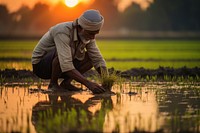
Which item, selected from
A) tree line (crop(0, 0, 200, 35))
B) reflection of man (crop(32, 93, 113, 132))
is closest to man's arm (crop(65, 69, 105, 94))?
reflection of man (crop(32, 93, 113, 132))

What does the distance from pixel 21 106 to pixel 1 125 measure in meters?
1.42

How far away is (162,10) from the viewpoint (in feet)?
302

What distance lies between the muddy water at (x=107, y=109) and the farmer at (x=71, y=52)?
0.28m

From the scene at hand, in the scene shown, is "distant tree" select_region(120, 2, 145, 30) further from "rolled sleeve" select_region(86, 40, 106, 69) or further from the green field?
"rolled sleeve" select_region(86, 40, 106, 69)

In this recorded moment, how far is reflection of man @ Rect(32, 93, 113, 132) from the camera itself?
536 centimetres

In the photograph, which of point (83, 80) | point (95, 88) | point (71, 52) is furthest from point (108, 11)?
point (83, 80)

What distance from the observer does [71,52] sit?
780 centimetres

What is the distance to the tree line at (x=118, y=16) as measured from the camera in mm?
90625

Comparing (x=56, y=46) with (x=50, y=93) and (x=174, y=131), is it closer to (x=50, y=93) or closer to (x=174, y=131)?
(x=50, y=93)

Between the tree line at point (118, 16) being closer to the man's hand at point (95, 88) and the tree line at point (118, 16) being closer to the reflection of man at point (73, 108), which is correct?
the man's hand at point (95, 88)

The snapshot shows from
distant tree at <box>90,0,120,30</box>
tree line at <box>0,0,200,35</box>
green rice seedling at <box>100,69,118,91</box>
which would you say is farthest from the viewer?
distant tree at <box>90,0,120,30</box>

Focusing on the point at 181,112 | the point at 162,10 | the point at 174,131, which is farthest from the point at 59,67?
the point at 162,10

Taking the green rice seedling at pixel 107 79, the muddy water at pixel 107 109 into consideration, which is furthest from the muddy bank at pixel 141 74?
the green rice seedling at pixel 107 79

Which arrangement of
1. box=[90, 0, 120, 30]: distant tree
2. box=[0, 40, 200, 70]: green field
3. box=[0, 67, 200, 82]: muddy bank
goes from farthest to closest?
box=[90, 0, 120, 30]: distant tree, box=[0, 40, 200, 70]: green field, box=[0, 67, 200, 82]: muddy bank
